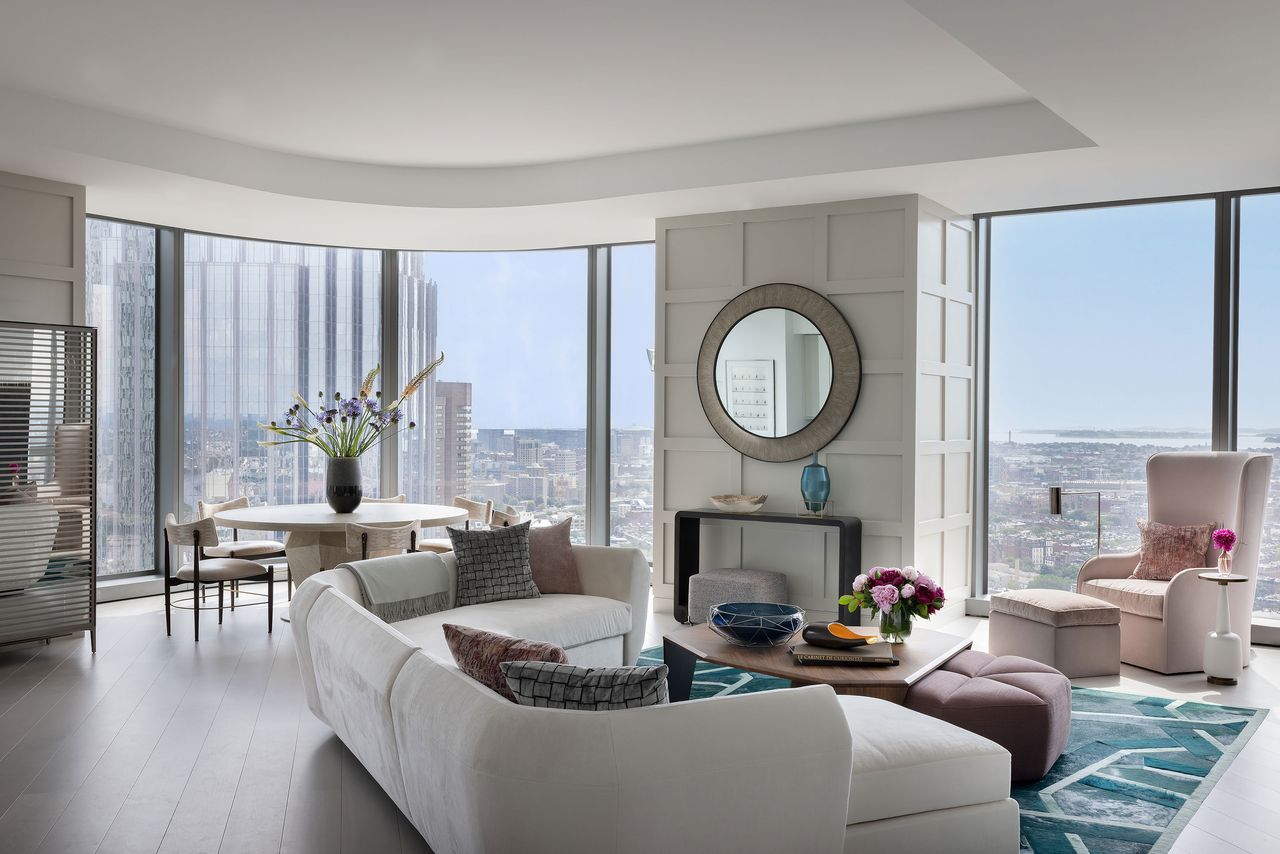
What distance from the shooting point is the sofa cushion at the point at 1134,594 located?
4961 mm

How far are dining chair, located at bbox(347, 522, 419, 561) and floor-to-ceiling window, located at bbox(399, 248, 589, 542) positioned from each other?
2.23 metres

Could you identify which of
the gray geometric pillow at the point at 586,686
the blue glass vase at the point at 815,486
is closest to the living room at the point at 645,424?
the gray geometric pillow at the point at 586,686

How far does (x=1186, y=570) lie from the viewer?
4.98 m

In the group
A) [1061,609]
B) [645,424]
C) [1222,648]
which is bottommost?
[1222,648]

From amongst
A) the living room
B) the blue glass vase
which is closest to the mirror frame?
the living room

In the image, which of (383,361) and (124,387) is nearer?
(124,387)

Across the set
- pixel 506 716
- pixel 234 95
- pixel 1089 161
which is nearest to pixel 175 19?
pixel 234 95

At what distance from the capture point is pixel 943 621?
6066 mm

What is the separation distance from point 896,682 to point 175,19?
149 inches

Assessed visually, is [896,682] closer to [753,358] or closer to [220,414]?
[753,358]

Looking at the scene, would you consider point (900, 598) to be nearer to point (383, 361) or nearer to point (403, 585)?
point (403, 585)

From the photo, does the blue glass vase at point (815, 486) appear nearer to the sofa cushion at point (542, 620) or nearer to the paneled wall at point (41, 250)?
the sofa cushion at point (542, 620)

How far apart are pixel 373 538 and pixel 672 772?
12.0 feet

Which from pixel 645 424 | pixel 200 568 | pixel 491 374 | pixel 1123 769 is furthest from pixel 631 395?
pixel 1123 769
